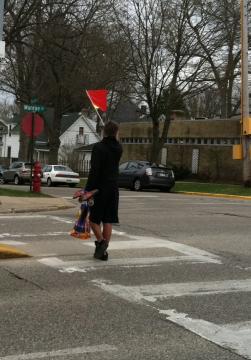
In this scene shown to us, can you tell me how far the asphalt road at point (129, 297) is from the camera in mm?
4941

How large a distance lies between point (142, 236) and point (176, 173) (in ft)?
87.8

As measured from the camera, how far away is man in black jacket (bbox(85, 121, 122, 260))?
322 inches

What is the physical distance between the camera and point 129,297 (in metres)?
6.46

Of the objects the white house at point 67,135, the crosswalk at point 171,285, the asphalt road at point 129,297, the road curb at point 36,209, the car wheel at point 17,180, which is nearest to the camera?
the asphalt road at point 129,297

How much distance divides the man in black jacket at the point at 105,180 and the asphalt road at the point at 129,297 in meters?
0.57

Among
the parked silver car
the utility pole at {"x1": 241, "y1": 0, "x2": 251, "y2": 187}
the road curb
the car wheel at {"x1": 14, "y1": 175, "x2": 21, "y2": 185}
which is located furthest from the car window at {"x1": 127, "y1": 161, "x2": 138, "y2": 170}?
the car wheel at {"x1": 14, "y1": 175, "x2": 21, "y2": 185}

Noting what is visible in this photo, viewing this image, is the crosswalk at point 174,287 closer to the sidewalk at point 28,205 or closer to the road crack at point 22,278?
the road crack at point 22,278

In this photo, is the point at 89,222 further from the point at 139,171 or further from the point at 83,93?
the point at 83,93

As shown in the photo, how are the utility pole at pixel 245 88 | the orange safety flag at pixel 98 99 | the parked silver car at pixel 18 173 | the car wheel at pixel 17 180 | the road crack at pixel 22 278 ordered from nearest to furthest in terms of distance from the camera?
the road crack at pixel 22 278, the utility pole at pixel 245 88, the orange safety flag at pixel 98 99, the parked silver car at pixel 18 173, the car wheel at pixel 17 180

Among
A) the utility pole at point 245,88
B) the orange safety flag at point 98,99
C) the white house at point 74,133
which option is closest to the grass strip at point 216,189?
the utility pole at point 245,88

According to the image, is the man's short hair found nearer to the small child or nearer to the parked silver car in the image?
the small child

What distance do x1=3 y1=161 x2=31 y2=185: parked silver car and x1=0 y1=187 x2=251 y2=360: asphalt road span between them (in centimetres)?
2524

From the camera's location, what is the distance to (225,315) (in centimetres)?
590

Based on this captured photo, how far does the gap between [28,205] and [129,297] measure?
9.96 m
